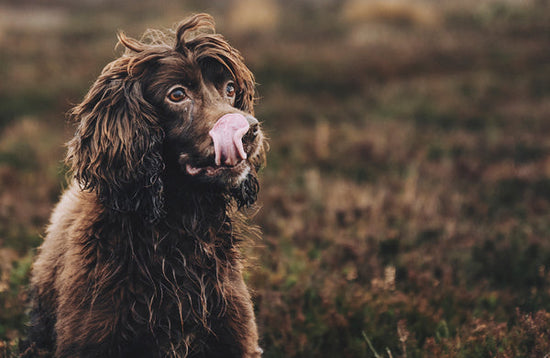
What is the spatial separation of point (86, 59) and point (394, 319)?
12.2 m

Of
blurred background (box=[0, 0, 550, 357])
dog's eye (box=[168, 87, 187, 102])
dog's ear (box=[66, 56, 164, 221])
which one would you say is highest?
dog's eye (box=[168, 87, 187, 102])

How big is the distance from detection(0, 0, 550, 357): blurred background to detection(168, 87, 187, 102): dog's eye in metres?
0.82

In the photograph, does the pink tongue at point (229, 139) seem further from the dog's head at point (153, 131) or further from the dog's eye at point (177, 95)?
the dog's eye at point (177, 95)

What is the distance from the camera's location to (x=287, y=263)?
15.3 ft

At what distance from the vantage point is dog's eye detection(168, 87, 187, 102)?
8.61ft

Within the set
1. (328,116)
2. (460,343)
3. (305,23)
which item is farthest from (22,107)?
(305,23)

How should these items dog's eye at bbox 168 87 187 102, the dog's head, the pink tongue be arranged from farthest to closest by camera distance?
dog's eye at bbox 168 87 187 102, the dog's head, the pink tongue

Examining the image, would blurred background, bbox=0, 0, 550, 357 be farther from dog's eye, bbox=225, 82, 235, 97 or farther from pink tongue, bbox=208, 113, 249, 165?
pink tongue, bbox=208, 113, 249, 165

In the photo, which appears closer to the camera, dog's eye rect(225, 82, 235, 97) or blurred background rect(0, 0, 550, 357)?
dog's eye rect(225, 82, 235, 97)

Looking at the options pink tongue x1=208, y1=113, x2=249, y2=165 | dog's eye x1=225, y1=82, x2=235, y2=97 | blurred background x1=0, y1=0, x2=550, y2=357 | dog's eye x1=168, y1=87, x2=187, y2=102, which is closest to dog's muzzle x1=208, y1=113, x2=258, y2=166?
pink tongue x1=208, y1=113, x2=249, y2=165

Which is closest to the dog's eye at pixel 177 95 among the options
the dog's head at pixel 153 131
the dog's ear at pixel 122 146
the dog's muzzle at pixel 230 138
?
the dog's head at pixel 153 131

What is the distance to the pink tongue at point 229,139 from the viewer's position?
2.36 metres

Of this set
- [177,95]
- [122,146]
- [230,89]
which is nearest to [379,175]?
[230,89]

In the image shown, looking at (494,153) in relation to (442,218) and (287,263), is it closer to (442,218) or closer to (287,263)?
(442,218)
